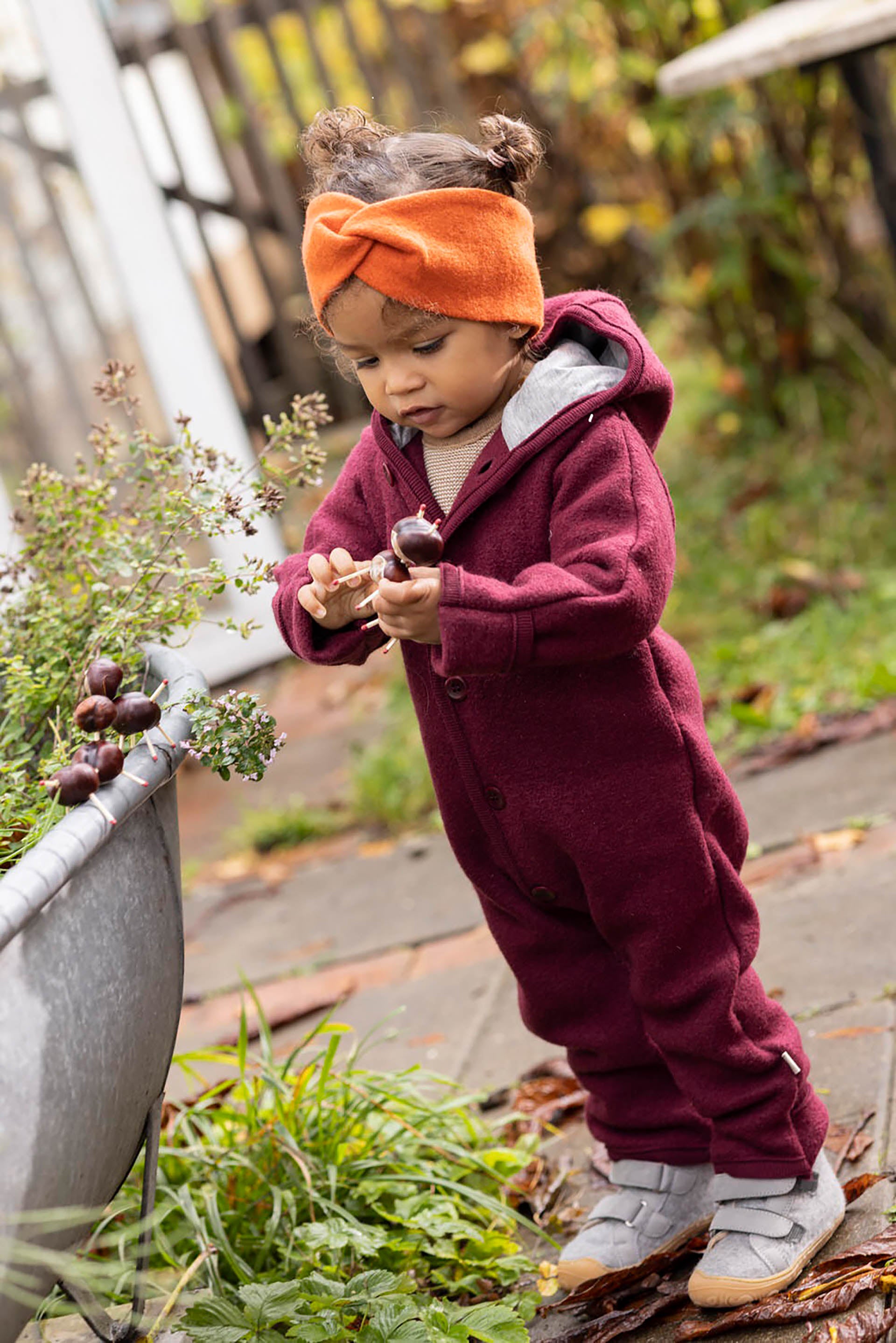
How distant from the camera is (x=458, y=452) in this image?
1774 millimetres

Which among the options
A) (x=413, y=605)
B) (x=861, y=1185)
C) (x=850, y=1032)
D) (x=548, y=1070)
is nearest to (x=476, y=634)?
(x=413, y=605)

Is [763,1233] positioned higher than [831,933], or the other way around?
[763,1233]

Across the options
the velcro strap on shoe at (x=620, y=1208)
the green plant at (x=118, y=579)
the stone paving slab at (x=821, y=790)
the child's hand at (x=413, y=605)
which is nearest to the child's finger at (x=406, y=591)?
the child's hand at (x=413, y=605)

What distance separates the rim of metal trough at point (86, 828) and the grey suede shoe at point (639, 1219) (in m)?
0.85

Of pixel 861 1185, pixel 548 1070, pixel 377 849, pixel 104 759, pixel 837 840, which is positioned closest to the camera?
pixel 104 759

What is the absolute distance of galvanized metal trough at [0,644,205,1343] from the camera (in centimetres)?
123

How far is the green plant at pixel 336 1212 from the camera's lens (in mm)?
1732

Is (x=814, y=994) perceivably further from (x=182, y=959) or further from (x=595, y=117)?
(x=595, y=117)

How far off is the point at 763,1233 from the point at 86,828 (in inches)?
39.5

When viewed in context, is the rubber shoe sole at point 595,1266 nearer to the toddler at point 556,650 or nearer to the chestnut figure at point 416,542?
the toddler at point 556,650

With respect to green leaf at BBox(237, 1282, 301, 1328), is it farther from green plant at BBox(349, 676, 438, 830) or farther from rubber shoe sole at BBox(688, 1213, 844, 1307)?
green plant at BBox(349, 676, 438, 830)

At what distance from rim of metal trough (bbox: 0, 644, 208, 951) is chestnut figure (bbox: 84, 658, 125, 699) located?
0.22ft

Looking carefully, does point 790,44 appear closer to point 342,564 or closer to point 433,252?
point 433,252

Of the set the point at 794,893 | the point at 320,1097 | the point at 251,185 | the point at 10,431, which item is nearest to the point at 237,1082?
the point at 320,1097
